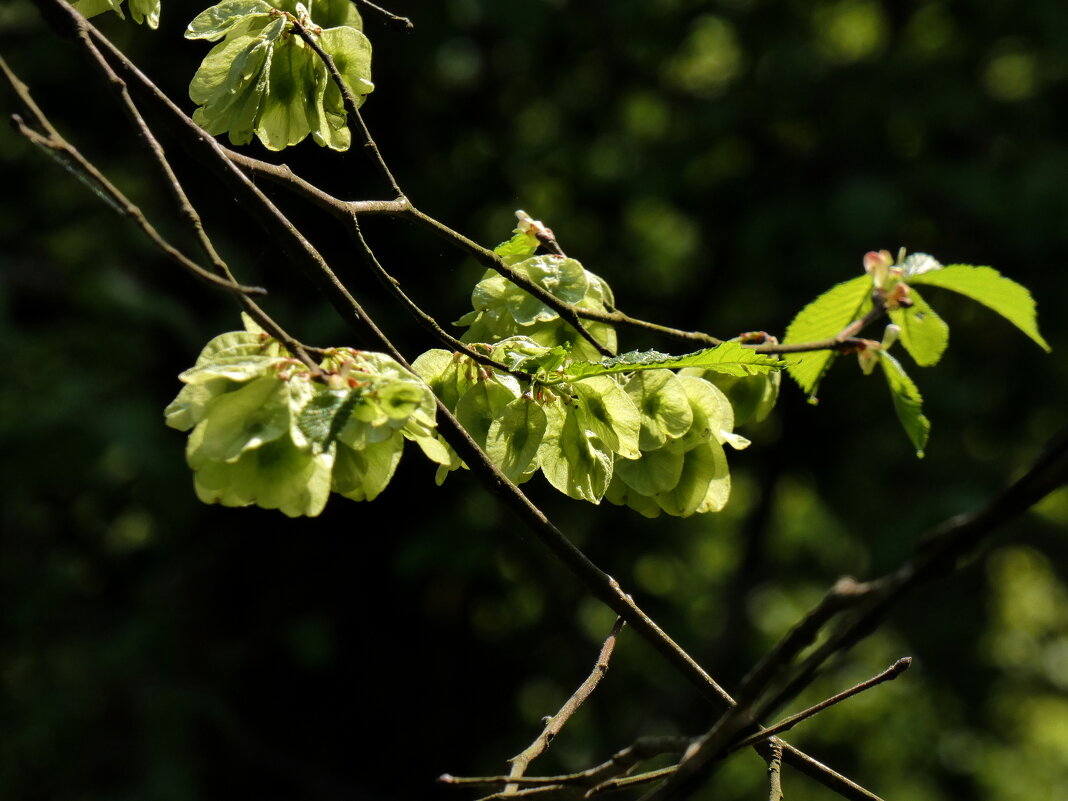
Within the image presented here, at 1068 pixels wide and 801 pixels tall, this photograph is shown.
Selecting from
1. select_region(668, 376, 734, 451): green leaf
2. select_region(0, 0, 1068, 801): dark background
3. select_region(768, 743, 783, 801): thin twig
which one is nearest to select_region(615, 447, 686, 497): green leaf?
select_region(668, 376, 734, 451): green leaf

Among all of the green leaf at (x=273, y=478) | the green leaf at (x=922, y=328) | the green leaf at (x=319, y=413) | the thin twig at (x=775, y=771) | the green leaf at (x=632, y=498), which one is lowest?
the thin twig at (x=775, y=771)

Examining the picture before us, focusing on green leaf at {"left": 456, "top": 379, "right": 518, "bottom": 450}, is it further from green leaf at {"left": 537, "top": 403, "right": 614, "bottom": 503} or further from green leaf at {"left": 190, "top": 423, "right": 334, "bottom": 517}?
green leaf at {"left": 190, "top": 423, "right": 334, "bottom": 517}

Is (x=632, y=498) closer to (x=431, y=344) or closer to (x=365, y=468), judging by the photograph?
(x=365, y=468)

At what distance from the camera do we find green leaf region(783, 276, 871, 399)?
988mm

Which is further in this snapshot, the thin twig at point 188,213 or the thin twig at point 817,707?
the thin twig at point 188,213

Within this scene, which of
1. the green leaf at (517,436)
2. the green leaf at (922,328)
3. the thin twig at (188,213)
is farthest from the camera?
the green leaf at (922,328)

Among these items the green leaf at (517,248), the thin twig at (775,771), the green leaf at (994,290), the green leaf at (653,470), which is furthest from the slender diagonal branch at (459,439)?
the green leaf at (994,290)

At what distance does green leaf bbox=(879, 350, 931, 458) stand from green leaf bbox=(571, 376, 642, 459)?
22 cm

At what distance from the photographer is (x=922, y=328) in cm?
96

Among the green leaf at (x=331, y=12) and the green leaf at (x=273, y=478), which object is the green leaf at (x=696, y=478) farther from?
the green leaf at (x=331, y=12)

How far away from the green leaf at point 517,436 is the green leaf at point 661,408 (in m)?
0.05

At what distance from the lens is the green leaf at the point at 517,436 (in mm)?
852

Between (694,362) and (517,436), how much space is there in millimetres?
149

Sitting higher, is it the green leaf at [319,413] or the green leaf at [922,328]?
the green leaf at [922,328]
